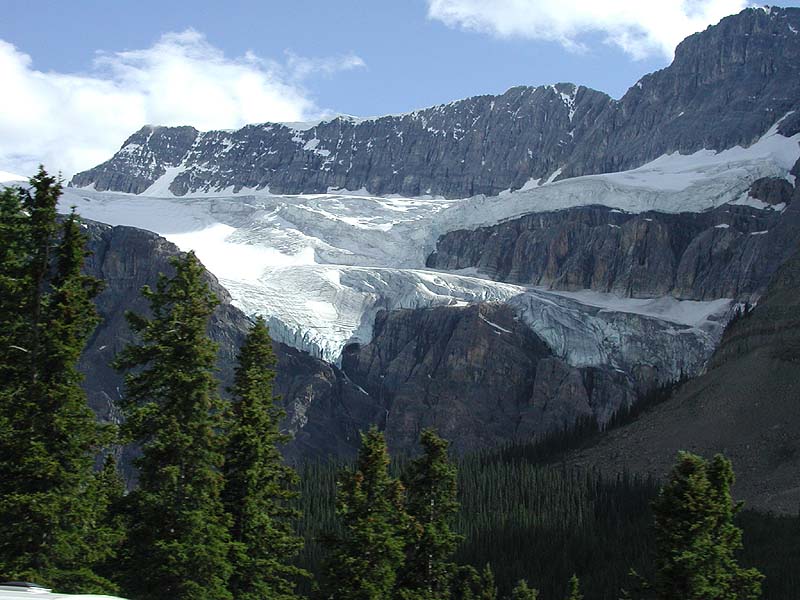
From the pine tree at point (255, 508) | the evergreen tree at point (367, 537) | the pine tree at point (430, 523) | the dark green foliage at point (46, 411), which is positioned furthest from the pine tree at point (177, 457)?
the pine tree at point (430, 523)

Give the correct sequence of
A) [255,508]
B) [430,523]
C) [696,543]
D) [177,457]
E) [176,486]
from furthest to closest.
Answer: [430,523] < [696,543] < [255,508] < [177,457] < [176,486]

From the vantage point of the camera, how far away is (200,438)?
34656 mm

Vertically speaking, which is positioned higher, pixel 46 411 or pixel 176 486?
pixel 46 411

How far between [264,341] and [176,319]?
30.5 feet

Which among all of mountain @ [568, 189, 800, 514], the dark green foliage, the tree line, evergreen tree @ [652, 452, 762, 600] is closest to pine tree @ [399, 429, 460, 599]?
the tree line

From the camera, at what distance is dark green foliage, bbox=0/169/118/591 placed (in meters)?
31.3

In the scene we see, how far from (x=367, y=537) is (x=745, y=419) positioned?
393 feet

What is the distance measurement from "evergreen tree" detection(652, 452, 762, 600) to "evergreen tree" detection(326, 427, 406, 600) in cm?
856

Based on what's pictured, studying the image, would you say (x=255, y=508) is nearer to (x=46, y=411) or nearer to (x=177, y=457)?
(x=177, y=457)

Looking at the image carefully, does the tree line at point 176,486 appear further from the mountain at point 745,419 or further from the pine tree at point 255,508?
the mountain at point 745,419

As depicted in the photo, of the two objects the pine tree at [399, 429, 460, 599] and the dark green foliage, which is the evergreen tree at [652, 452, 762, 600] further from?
the dark green foliage

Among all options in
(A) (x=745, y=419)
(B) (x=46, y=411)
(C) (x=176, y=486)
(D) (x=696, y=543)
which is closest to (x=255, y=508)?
(C) (x=176, y=486)

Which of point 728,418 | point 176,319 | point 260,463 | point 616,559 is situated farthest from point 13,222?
point 728,418

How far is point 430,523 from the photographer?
138 ft
